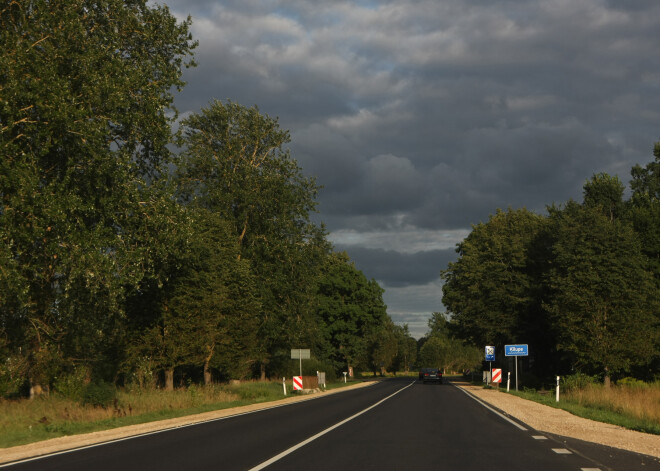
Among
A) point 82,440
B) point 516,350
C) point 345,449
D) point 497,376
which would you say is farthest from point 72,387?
point 497,376

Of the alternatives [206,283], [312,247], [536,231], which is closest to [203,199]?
[312,247]

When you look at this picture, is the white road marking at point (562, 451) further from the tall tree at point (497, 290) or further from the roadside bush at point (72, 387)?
the tall tree at point (497, 290)

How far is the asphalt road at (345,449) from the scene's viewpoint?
10672 mm

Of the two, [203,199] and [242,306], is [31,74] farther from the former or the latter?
[203,199]

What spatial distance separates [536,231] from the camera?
61781mm

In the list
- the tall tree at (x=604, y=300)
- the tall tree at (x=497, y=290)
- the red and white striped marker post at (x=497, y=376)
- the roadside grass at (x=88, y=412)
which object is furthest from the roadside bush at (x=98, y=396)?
the tall tree at (x=497, y=290)

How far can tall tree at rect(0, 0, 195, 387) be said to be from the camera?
21.3m

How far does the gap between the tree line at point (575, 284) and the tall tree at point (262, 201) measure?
16.5m

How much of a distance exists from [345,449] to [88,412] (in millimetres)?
11648

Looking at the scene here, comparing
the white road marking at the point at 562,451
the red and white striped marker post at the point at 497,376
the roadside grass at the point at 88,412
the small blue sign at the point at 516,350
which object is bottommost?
the red and white striped marker post at the point at 497,376

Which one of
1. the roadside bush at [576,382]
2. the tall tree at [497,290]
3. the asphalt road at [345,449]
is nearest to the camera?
the asphalt road at [345,449]

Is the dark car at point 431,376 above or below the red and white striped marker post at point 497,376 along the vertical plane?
below

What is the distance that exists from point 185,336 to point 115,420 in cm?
1394

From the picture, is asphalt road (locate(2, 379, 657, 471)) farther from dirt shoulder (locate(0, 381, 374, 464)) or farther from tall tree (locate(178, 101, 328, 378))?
tall tree (locate(178, 101, 328, 378))
